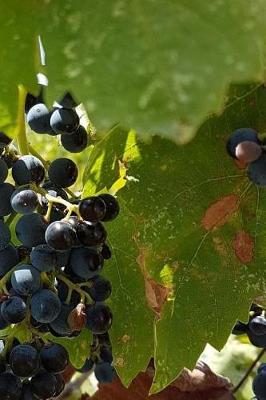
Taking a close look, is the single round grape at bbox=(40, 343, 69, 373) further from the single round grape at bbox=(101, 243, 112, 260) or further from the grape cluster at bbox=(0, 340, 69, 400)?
the single round grape at bbox=(101, 243, 112, 260)

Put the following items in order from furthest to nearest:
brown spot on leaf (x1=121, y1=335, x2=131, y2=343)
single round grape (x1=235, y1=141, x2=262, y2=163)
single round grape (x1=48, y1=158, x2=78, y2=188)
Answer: brown spot on leaf (x1=121, y1=335, x2=131, y2=343)
single round grape (x1=48, y1=158, x2=78, y2=188)
single round grape (x1=235, y1=141, x2=262, y2=163)

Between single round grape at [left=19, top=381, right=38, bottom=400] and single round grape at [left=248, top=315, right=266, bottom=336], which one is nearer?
single round grape at [left=19, top=381, right=38, bottom=400]

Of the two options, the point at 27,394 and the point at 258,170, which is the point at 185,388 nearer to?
the point at 27,394

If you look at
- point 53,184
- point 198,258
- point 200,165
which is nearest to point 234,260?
point 198,258

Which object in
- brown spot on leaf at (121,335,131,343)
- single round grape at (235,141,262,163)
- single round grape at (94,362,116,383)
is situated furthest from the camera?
single round grape at (94,362,116,383)

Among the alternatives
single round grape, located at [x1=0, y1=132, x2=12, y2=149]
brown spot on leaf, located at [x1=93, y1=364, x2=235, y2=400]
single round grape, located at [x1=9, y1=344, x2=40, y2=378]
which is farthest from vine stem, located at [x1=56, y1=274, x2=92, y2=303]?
brown spot on leaf, located at [x1=93, y1=364, x2=235, y2=400]

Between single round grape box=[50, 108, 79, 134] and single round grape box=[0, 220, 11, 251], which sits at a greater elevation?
single round grape box=[50, 108, 79, 134]

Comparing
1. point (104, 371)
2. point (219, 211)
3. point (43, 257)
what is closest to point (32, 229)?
point (43, 257)

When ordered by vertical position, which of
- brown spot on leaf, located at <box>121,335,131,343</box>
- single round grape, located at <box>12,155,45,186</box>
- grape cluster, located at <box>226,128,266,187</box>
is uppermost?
grape cluster, located at <box>226,128,266,187</box>
